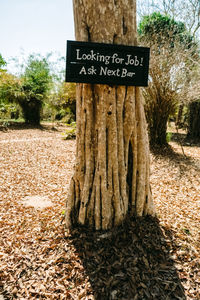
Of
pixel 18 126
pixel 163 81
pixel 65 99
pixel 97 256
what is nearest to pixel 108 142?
pixel 97 256

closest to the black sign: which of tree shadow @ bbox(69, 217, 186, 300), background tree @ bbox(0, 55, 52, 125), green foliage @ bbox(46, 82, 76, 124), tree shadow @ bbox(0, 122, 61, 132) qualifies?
tree shadow @ bbox(69, 217, 186, 300)

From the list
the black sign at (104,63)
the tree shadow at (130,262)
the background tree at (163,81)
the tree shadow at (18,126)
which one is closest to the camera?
the tree shadow at (130,262)

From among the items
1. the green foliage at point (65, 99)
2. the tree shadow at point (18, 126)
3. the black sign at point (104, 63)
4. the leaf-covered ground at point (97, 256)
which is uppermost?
the green foliage at point (65, 99)

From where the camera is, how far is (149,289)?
2.08m

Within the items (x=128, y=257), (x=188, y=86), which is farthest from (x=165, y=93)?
(x=128, y=257)

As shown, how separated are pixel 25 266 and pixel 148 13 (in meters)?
12.5

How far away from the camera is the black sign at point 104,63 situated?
224 centimetres

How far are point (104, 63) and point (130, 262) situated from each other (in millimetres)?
2285

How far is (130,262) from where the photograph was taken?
231cm

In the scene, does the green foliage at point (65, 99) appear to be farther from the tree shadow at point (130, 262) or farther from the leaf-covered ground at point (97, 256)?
the tree shadow at point (130, 262)

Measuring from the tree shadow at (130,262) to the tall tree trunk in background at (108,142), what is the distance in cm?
19

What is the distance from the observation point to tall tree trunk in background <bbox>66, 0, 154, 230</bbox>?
2.32 meters

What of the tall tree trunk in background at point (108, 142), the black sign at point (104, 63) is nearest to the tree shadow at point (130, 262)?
the tall tree trunk in background at point (108, 142)

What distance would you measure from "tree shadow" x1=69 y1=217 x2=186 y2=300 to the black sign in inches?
75.0
